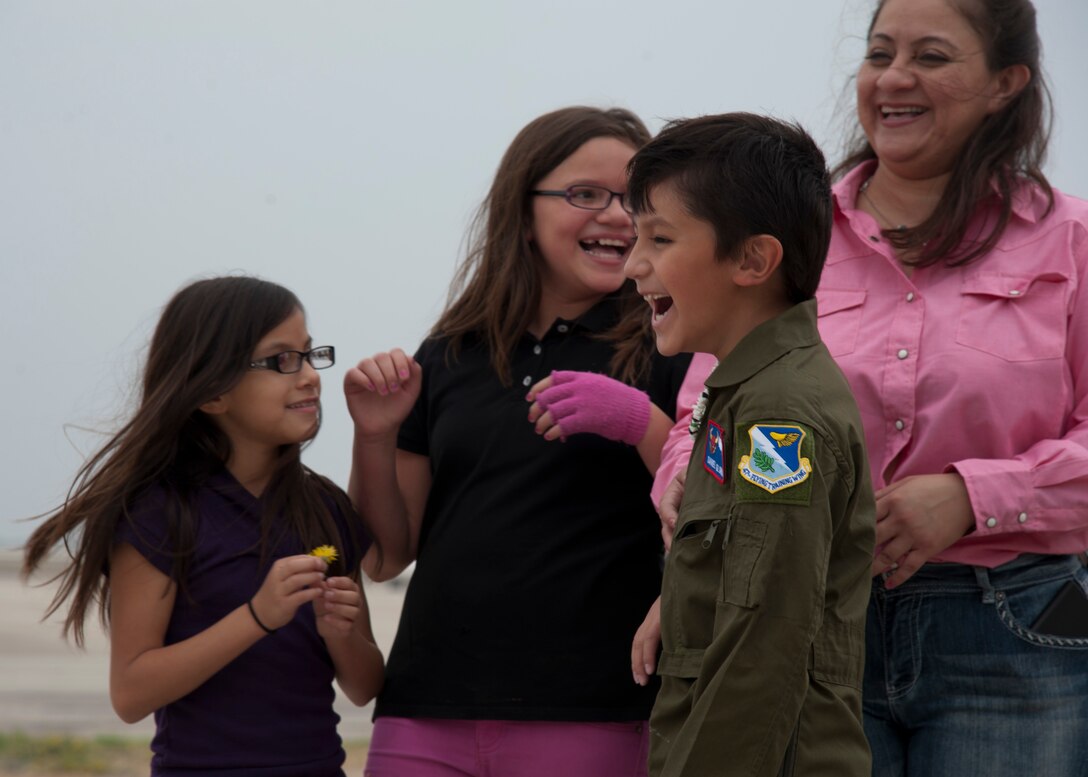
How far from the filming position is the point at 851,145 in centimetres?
193

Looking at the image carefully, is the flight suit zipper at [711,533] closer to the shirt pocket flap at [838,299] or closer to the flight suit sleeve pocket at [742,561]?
the flight suit sleeve pocket at [742,561]

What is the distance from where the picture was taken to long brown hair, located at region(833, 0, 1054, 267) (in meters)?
1.68

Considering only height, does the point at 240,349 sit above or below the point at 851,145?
below

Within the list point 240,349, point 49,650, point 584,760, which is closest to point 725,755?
point 584,760

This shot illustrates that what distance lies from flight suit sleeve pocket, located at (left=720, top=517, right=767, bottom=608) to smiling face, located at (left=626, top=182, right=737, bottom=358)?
0.88 ft

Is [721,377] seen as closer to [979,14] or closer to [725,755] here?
[725,755]

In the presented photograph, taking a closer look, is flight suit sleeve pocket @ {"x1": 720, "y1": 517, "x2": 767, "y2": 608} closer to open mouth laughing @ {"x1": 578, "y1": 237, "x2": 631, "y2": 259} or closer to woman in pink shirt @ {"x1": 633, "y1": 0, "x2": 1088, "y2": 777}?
woman in pink shirt @ {"x1": 633, "y1": 0, "x2": 1088, "y2": 777}

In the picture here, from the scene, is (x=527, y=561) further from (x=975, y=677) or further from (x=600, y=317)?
(x=975, y=677)

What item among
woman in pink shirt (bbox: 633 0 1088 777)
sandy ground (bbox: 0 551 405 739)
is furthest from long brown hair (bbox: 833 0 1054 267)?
sandy ground (bbox: 0 551 405 739)

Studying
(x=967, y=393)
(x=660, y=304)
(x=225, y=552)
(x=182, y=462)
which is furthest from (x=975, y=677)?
(x=182, y=462)

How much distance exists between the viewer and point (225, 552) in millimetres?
1953

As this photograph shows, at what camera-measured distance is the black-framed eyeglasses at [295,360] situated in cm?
206

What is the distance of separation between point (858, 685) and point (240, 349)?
45.2 inches

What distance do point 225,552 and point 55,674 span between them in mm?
4062
